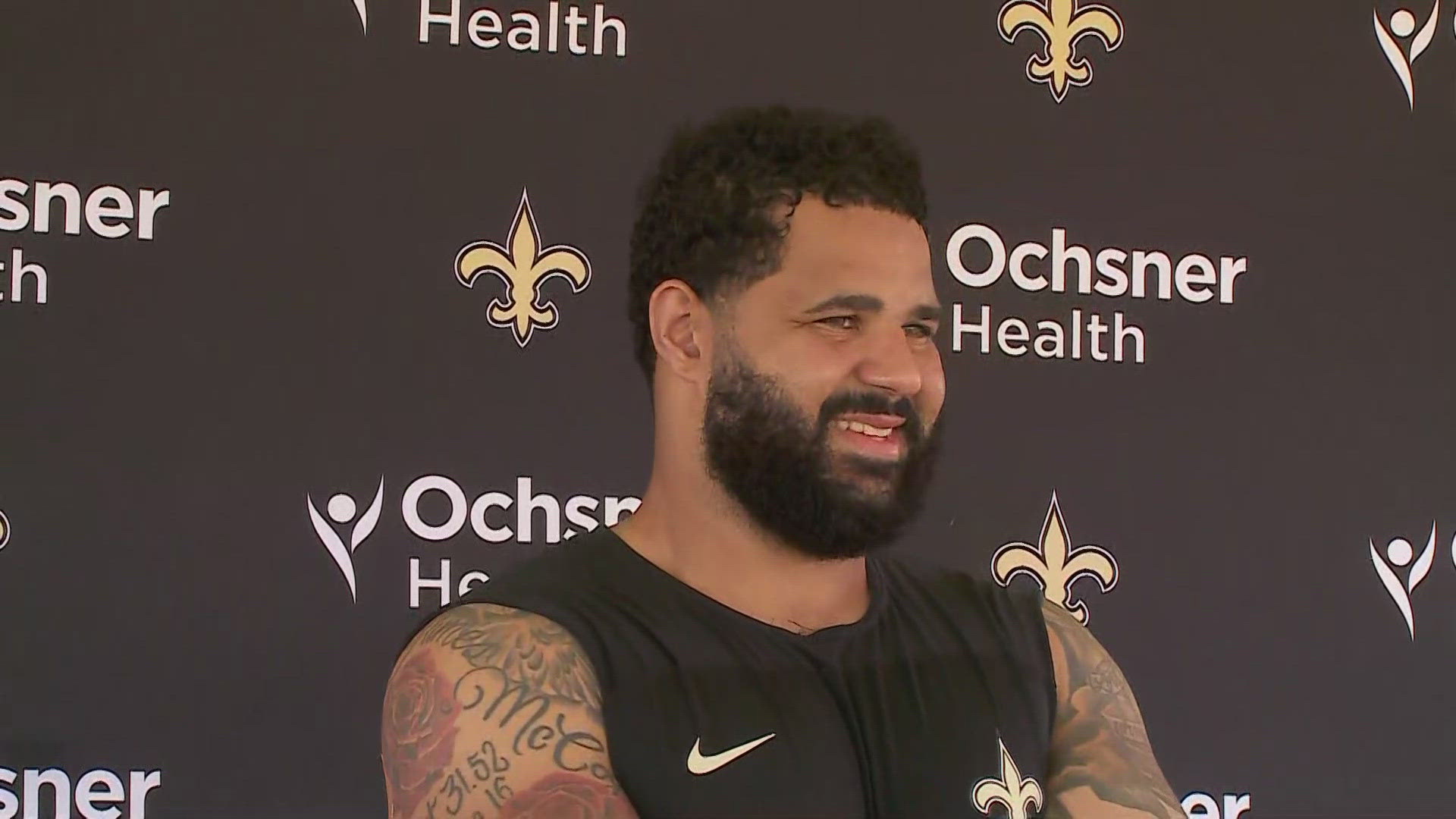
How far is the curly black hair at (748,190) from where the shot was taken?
1.18m

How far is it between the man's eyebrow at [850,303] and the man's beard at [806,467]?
0.07 meters

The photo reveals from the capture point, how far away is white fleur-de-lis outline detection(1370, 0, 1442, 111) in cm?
208

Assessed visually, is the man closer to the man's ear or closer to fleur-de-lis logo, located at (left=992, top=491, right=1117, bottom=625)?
the man's ear

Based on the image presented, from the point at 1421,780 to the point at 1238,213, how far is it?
79cm

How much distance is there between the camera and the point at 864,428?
1165 millimetres

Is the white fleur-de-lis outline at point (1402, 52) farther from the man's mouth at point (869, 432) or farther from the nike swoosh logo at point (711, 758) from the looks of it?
the nike swoosh logo at point (711, 758)

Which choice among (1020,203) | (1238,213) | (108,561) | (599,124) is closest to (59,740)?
(108,561)

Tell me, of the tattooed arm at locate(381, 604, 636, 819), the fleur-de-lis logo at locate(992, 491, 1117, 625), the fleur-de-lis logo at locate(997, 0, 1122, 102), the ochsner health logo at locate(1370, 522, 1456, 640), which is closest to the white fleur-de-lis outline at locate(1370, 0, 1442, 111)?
the fleur-de-lis logo at locate(997, 0, 1122, 102)

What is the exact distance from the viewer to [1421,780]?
198 centimetres

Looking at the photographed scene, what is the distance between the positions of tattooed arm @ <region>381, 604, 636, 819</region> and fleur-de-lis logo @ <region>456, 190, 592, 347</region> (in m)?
0.71

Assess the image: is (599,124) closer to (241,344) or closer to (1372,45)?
(241,344)

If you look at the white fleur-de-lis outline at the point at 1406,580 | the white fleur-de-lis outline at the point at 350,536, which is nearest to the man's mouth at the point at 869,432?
the white fleur-de-lis outline at the point at 350,536

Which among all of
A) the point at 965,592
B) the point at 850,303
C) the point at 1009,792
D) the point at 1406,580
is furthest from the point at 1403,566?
the point at 850,303

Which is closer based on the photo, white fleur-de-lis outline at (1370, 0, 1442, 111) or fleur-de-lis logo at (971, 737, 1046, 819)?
fleur-de-lis logo at (971, 737, 1046, 819)
